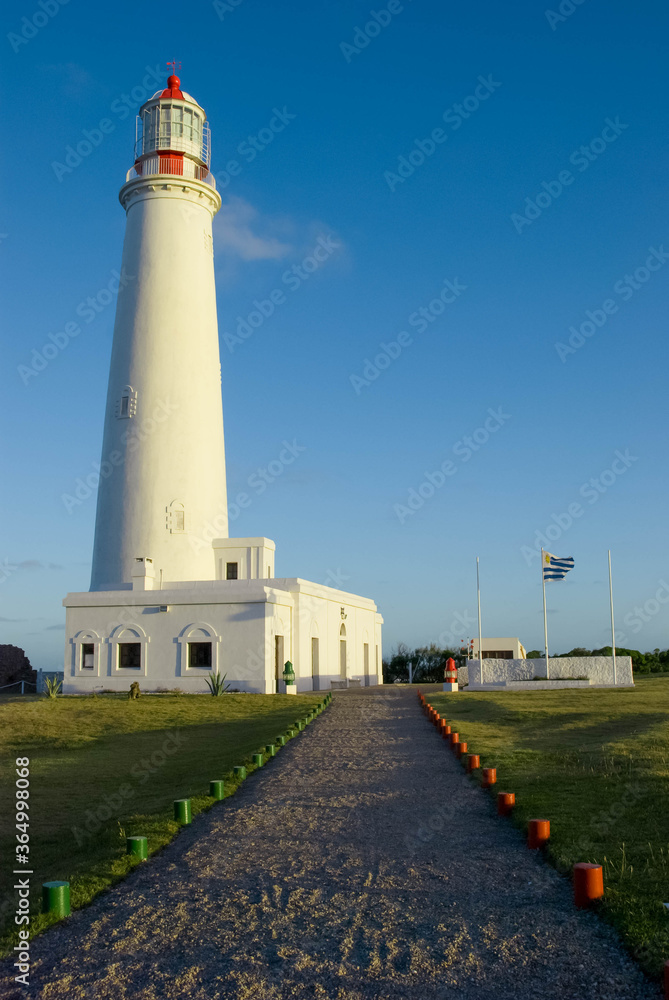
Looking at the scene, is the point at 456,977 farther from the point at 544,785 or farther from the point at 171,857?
the point at 544,785

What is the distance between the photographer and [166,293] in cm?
3067

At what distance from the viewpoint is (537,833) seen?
7648 mm

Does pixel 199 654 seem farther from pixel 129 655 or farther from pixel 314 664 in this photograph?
pixel 314 664

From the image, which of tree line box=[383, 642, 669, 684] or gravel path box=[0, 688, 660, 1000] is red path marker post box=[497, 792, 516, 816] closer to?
gravel path box=[0, 688, 660, 1000]

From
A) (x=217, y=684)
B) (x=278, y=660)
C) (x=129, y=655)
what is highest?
(x=129, y=655)

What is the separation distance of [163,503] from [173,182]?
11.9m

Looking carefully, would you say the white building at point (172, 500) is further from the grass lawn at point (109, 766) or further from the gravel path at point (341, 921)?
the gravel path at point (341, 921)

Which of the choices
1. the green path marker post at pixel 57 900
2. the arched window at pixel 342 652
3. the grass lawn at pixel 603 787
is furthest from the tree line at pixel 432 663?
the green path marker post at pixel 57 900

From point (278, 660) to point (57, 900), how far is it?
22.6 metres

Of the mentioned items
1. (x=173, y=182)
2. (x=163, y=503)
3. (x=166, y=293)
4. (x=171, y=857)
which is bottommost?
(x=171, y=857)

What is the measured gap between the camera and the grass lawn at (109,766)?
8648mm

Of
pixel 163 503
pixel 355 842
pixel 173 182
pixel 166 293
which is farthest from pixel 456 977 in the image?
pixel 173 182

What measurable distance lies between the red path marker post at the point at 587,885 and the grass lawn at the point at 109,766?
3.80m

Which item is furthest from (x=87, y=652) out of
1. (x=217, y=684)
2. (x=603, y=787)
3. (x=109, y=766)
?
(x=603, y=787)
